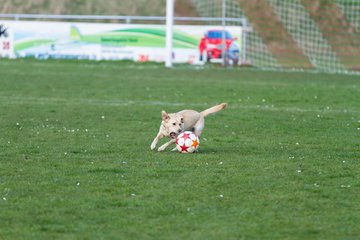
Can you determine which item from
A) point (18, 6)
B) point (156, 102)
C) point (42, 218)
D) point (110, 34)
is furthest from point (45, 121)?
point (18, 6)

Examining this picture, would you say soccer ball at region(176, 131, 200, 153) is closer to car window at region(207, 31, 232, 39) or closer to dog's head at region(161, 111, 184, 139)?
dog's head at region(161, 111, 184, 139)

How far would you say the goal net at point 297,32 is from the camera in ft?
142

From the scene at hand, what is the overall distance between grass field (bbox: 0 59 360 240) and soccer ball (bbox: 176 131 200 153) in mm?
136

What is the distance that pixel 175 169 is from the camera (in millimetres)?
11984

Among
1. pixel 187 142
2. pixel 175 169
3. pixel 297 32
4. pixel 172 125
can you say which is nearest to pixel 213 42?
pixel 297 32

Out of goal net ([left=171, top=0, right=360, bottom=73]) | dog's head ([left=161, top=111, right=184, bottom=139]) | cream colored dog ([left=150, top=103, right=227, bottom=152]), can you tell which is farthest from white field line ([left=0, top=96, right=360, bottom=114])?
goal net ([left=171, top=0, right=360, bottom=73])

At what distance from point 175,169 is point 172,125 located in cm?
Result: 162

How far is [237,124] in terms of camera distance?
18141 millimetres

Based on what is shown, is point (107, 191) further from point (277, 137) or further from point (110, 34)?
point (110, 34)

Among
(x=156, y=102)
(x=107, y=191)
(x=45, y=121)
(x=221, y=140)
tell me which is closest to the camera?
(x=107, y=191)

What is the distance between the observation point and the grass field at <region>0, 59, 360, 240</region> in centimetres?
891

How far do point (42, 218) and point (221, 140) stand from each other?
6739 mm

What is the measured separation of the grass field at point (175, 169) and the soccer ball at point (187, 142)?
0.45 feet

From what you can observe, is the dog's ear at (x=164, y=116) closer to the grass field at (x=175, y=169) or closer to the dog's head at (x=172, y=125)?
the dog's head at (x=172, y=125)
